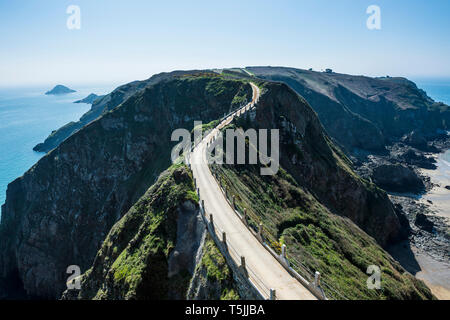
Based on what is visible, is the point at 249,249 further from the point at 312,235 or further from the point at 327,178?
the point at 327,178

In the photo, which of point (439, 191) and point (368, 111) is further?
point (368, 111)

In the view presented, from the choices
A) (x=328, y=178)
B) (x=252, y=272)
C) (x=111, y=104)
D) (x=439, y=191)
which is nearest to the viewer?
(x=252, y=272)

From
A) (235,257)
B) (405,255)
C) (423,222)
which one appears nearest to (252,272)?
(235,257)

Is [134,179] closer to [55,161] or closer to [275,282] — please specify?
[55,161]

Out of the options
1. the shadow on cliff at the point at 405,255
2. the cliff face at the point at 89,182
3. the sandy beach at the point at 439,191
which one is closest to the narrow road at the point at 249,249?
the cliff face at the point at 89,182

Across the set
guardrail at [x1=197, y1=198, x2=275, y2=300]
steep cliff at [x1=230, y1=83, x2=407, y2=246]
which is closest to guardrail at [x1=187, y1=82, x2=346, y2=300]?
guardrail at [x1=197, y1=198, x2=275, y2=300]
